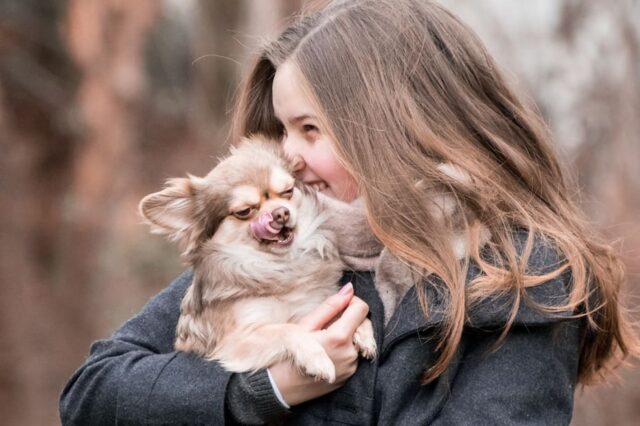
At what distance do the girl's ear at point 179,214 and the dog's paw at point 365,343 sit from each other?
65cm

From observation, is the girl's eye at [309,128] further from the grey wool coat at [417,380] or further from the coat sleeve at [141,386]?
the coat sleeve at [141,386]

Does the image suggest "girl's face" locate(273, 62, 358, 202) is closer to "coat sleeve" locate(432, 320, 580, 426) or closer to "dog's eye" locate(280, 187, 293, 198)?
"dog's eye" locate(280, 187, 293, 198)

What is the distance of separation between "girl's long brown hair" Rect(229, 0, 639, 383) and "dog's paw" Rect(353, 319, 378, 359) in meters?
0.21

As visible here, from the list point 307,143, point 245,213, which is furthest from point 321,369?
point 307,143

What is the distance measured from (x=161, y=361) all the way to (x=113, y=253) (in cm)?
749

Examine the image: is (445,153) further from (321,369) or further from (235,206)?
(321,369)

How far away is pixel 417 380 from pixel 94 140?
810 centimetres

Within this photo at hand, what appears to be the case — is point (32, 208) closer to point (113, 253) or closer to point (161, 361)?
point (113, 253)

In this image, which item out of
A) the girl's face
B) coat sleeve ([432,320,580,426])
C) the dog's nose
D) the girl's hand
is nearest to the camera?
coat sleeve ([432,320,580,426])

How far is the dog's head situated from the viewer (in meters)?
2.95

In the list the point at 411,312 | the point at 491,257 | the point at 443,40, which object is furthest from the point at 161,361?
the point at 443,40

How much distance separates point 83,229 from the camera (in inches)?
416

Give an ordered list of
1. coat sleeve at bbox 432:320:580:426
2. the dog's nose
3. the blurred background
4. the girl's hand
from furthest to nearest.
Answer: the blurred background, the dog's nose, the girl's hand, coat sleeve at bbox 432:320:580:426

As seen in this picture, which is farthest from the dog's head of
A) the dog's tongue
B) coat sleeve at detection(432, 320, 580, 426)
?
coat sleeve at detection(432, 320, 580, 426)
